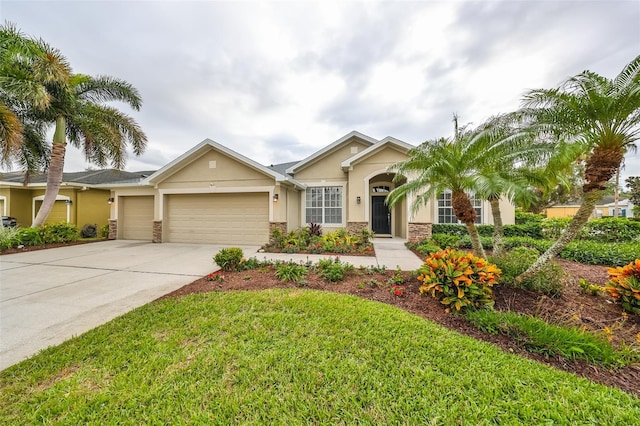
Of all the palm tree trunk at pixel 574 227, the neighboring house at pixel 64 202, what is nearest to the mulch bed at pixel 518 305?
the palm tree trunk at pixel 574 227

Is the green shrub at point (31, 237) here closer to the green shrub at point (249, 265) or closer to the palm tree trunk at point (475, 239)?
the green shrub at point (249, 265)

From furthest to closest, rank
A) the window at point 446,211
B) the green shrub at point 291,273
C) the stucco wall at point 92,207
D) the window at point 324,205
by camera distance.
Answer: the stucco wall at point 92,207
the window at point 324,205
the window at point 446,211
the green shrub at point 291,273

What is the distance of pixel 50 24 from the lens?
8.20 metres

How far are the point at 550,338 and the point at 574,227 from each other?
235 centimetres

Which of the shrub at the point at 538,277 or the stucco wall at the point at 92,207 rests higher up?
the stucco wall at the point at 92,207

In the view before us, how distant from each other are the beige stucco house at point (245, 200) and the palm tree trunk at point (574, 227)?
19.5 ft

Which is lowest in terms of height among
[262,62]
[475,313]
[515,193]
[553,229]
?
[475,313]

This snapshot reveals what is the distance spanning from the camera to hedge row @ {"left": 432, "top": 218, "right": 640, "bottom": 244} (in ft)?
30.1

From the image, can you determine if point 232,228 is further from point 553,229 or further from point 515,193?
point 553,229

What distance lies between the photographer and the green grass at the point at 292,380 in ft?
6.45

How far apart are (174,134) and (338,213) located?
12.8 metres

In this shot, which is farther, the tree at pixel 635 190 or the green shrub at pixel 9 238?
the tree at pixel 635 190

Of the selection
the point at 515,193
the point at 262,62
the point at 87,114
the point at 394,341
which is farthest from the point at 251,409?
the point at 87,114

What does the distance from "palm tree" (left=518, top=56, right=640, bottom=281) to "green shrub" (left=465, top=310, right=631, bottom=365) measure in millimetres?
1579
